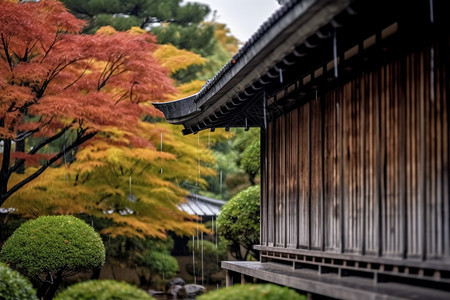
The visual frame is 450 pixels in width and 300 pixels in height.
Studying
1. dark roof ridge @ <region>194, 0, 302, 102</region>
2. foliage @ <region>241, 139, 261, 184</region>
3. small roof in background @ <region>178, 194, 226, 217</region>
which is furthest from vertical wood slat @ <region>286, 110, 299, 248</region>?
small roof in background @ <region>178, 194, 226, 217</region>

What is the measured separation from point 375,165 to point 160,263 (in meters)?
18.0

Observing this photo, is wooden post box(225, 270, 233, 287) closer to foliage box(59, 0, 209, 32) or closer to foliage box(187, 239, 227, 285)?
foliage box(187, 239, 227, 285)

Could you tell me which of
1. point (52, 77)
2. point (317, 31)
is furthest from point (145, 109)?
point (317, 31)

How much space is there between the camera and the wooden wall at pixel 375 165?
6312 mm

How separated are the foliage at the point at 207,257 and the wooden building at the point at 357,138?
15.5m

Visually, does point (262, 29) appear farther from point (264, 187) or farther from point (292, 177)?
point (264, 187)

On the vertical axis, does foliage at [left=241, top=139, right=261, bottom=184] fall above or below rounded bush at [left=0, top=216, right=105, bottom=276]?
above

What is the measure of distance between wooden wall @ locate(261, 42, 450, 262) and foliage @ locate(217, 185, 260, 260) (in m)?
4.63

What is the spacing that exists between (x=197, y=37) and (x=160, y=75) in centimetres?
1128

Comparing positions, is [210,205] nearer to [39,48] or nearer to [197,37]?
[197,37]

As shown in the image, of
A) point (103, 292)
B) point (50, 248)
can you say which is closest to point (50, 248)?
point (50, 248)

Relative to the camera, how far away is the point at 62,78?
1608cm

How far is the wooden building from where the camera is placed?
629 cm

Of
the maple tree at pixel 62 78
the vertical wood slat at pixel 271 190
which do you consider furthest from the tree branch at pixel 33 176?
the vertical wood slat at pixel 271 190
